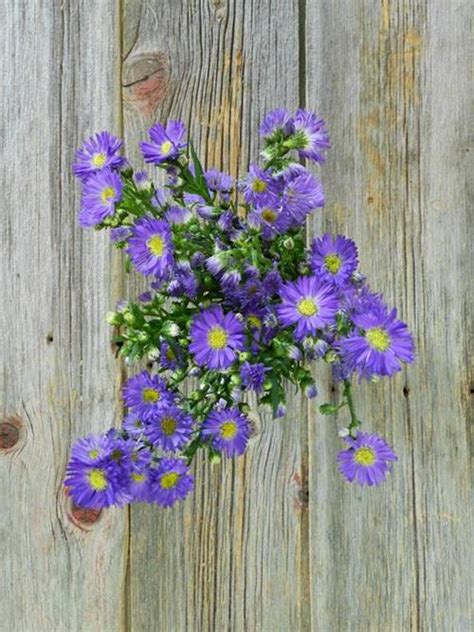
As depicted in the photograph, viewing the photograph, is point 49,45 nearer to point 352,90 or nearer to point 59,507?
point 352,90

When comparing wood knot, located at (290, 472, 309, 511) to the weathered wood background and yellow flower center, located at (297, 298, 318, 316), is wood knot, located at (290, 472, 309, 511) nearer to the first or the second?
the weathered wood background

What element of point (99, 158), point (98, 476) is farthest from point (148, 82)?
→ point (98, 476)

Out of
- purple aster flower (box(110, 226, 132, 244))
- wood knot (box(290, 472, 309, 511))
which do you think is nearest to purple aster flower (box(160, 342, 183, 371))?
purple aster flower (box(110, 226, 132, 244))

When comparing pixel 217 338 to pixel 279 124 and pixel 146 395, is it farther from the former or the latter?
pixel 279 124

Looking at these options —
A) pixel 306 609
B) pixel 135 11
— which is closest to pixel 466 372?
pixel 306 609

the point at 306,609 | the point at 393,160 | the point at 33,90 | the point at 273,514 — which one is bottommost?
the point at 306,609

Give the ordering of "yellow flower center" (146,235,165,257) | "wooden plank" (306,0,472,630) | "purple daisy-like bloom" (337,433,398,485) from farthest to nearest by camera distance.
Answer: "wooden plank" (306,0,472,630), "purple daisy-like bloom" (337,433,398,485), "yellow flower center" (146,235,165,257)

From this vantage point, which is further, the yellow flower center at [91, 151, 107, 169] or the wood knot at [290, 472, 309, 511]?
the wood knot at [290, 472, 309, 511]
